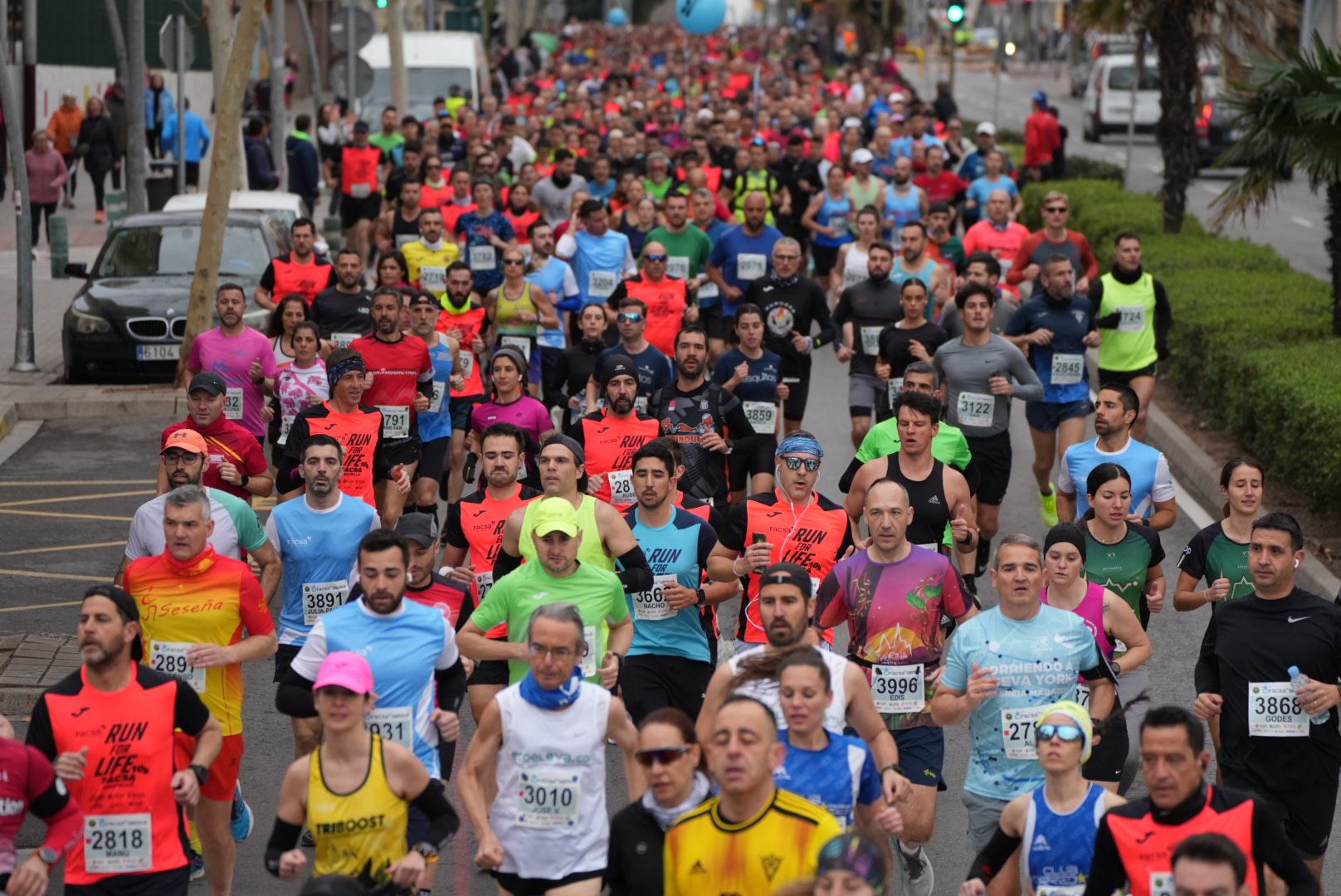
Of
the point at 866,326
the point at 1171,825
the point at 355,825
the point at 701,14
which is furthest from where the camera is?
the point at 701,14

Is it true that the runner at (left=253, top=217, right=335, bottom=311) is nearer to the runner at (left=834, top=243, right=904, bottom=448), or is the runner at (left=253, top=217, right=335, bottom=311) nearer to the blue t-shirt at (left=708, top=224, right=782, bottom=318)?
the blue t-shirt at (left=708, top=224, right=782, bottom=318)

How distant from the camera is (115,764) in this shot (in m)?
6.80

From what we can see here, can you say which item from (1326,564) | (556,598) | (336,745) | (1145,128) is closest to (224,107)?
(1326,564)

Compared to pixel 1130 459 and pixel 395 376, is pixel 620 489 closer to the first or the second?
pixel 395 376

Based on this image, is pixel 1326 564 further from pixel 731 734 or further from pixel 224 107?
pixel 224 107

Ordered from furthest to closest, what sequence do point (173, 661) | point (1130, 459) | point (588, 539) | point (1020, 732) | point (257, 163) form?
point (257, 163)
point (1130, 459)
point (588, 539)
point (173, 661)
point (1020, 732)

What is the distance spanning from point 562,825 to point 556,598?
148cm

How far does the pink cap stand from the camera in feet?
21.1

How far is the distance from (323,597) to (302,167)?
2086 cm

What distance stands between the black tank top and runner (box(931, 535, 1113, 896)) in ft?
7.63

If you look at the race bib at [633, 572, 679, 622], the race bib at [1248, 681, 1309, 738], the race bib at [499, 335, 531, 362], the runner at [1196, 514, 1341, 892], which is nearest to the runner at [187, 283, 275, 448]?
the race bib at [499, 335, 531, 362]

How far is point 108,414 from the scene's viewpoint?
18.4 meters

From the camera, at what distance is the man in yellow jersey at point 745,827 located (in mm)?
5750

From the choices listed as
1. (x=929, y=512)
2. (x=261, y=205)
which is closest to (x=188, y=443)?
(x=929, y=512)
